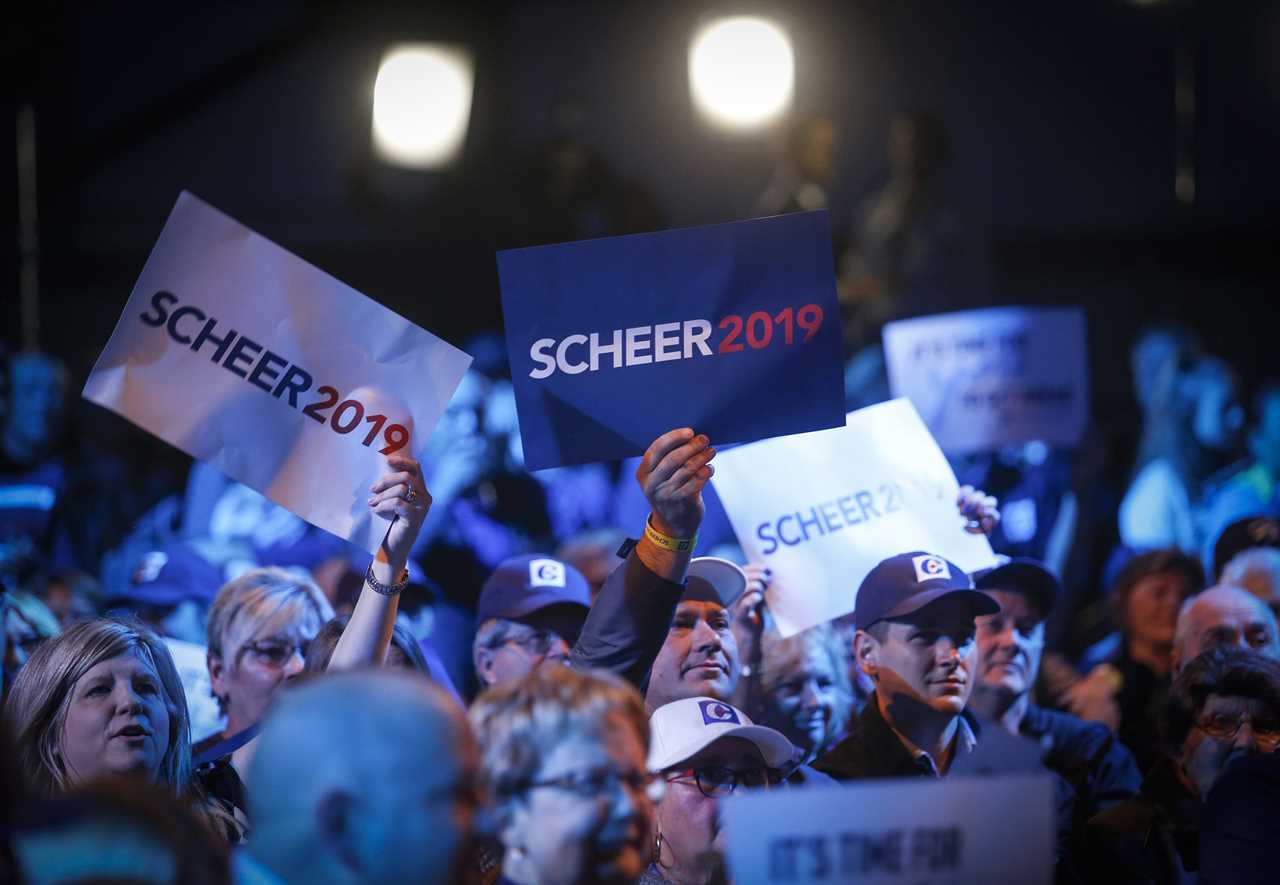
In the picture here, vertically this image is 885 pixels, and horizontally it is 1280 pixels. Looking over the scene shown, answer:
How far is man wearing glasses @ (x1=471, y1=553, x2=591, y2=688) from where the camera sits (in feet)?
14.5

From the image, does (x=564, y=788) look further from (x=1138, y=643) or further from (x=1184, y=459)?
(x=1184, y=459)

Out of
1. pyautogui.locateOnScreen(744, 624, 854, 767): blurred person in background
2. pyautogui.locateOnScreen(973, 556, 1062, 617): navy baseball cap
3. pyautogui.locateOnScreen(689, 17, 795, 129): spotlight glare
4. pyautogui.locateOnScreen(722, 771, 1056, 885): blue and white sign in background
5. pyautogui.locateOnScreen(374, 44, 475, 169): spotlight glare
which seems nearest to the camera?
pyautogui.locateOnScreen(722, 771, 1056, 885): blue and white sign in background

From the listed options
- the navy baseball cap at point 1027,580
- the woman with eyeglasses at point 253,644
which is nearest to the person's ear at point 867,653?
the navy baseball cap at point 1027,580

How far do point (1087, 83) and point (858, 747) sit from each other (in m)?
9.74

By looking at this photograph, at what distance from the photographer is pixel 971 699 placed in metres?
4.71

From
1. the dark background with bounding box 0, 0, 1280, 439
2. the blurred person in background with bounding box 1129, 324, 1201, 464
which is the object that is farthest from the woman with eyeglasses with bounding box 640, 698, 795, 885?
the dark background with bounding box 0, 0, 1280, 439

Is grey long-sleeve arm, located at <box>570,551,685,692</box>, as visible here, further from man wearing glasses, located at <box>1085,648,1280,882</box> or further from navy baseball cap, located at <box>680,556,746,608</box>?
man wearing glasses, located at <box>1085,648,1280,882</box>

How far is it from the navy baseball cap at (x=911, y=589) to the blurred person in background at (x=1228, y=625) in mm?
859

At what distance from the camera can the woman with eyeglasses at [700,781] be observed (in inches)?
128

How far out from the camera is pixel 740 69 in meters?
9.86

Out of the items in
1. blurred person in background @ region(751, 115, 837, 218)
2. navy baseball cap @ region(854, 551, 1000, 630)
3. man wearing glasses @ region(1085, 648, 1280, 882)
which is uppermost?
blurred person in background @ region(751, 115, 837, 218)

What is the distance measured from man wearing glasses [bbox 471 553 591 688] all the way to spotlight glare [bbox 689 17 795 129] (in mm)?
5927

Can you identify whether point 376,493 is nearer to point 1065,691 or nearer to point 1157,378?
point 1065,691

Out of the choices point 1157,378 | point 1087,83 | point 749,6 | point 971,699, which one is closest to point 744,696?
point 971,699
